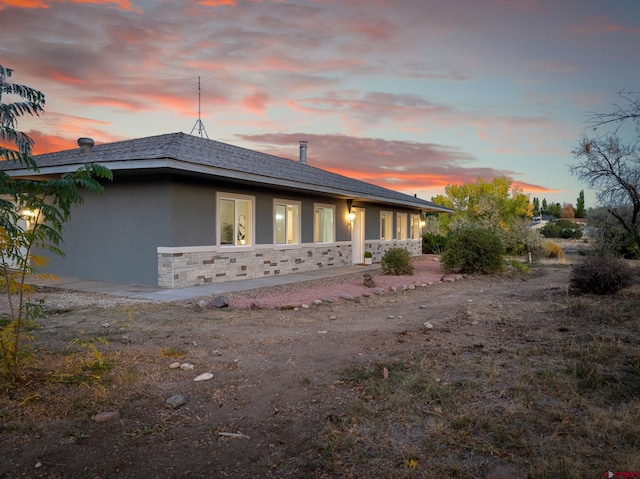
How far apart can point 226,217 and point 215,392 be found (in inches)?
344

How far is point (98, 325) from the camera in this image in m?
6.52

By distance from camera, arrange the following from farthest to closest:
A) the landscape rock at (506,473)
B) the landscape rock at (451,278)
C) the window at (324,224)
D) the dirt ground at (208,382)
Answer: the window at (324,224)
the landscape rock at (451,278)
the dirt ground at (208,382)
the landscape rock at (506,473)

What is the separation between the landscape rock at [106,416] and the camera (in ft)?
10.6

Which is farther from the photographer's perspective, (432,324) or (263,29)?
(263,29)

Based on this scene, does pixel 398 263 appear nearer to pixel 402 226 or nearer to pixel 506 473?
pixel 402 226

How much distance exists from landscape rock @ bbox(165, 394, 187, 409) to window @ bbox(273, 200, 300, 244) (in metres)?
10.3

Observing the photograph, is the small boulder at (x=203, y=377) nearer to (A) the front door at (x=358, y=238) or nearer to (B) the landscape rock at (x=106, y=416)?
(B) the landscape rock at (x=106, y=416)

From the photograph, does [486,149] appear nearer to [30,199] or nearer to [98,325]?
[98,325]

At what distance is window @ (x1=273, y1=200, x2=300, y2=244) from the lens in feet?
46.4

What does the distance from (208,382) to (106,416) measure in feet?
3.48

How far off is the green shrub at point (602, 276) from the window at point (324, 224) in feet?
29.9

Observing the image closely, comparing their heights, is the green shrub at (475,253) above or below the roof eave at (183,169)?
below

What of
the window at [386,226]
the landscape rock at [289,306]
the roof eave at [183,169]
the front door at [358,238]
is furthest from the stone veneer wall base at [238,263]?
the window at [386,226]

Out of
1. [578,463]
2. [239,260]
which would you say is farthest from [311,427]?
[239,260]
